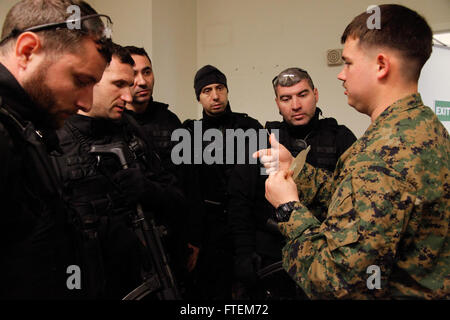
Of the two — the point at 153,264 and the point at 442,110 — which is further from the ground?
the point at 442,110

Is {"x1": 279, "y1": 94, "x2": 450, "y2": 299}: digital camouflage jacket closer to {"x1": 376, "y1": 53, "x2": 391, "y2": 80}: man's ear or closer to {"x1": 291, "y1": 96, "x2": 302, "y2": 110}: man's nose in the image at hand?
{"x1": 376, "y1": 53, "x2": 391, "y2": 80}: man's ear

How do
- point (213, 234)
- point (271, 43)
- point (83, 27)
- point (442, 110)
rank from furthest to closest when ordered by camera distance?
point (271, 43) < point (442, 110) < point (213, 234) < point (83, 27)

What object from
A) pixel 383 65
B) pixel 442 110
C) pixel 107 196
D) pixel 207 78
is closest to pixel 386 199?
pixel 383 65

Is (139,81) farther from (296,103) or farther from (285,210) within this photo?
(285,210)

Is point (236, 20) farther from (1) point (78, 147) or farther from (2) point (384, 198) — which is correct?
(2) point (384, 198)

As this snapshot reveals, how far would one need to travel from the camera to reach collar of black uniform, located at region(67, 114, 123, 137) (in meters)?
1.40

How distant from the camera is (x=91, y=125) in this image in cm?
141

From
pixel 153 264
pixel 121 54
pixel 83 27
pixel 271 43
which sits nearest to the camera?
pixel 83 27

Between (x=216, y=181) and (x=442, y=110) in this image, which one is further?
(x=442, y=110)

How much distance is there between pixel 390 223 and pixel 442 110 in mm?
2607

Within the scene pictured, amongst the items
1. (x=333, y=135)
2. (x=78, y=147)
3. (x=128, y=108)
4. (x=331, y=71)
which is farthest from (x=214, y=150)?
(x=331, y=71)

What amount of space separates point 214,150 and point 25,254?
148cm

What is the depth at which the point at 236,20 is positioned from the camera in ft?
10.7

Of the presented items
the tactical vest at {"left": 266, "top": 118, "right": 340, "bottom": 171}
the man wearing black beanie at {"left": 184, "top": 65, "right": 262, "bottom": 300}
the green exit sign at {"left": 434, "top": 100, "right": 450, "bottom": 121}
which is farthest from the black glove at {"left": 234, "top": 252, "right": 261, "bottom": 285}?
the green exit sign at {"left": 434, "top": 100, "right": 450, "bottom": 121}
